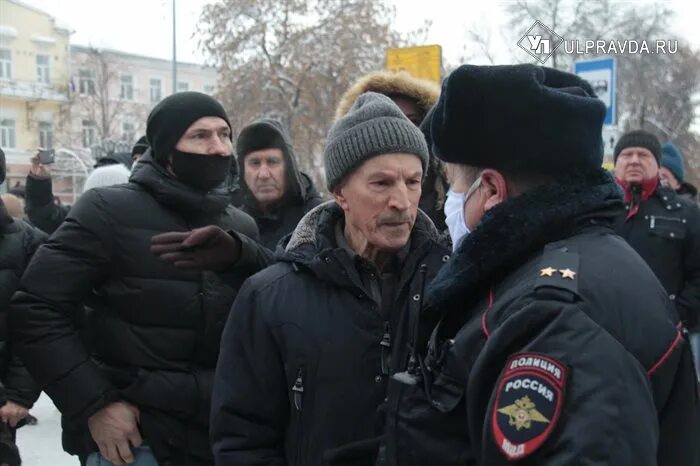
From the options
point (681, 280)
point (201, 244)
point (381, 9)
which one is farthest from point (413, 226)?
point (381, 9)

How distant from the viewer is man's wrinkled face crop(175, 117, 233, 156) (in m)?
2.91

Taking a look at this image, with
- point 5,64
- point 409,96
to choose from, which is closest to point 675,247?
point 409,96

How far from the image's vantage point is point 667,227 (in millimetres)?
5164

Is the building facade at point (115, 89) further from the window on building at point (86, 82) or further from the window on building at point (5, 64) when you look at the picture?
the window on building at point (5, 64)

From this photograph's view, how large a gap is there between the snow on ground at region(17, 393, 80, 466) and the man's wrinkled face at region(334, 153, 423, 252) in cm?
392

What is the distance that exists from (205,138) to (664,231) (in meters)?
3.58

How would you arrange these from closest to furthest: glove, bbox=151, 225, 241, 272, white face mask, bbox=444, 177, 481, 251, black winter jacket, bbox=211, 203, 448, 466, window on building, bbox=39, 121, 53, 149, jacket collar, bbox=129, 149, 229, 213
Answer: white face mask, bbox=444, 177, 481, 251 < black winter jacket, bbox=211, 203, 448, 466 < glove, bbox=151, 225, 241, 272 < jacket collar, bbox=129, 149, 229, 213 < window on building, bbox=39, 121, 53, 149

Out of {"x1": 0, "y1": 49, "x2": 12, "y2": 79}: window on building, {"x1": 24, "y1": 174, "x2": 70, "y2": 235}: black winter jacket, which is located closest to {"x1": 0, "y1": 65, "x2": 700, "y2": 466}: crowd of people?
{"x1": 24, "y1": 174, "x2": 70, "y2": 235}: black winter jacket

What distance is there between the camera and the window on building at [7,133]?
41062 mm

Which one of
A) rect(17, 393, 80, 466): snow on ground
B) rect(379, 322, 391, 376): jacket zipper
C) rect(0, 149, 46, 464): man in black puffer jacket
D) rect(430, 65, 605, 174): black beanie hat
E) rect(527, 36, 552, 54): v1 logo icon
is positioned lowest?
rect(17, 393, 80, 466): snow on ground

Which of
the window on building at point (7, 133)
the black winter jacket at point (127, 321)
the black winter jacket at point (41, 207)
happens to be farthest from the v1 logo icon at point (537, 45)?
the window on building at point (7, 133)

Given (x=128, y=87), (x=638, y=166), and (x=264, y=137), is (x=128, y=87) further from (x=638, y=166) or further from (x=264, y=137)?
(x=264, y=137)

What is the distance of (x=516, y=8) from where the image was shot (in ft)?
75.4

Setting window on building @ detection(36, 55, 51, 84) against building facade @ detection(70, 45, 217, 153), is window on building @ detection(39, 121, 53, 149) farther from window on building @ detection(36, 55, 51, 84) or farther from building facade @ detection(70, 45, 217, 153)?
window on building @ detection(36, 55, 51, 84)
